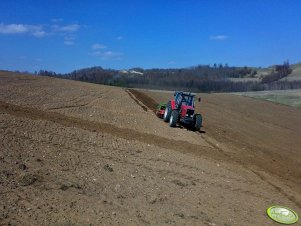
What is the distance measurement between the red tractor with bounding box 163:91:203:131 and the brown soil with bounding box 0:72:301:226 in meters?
1.34

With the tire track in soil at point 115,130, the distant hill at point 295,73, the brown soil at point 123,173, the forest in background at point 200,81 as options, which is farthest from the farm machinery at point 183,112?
the distant hill at point 295,73

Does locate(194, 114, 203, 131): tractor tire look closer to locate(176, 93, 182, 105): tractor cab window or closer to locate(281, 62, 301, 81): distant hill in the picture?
locate(176, 93, 182, 105): tractor cab window

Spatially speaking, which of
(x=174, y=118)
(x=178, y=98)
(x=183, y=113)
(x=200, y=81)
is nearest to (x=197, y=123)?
(x=183, y=113)

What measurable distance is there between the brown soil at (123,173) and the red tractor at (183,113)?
4.40 ft

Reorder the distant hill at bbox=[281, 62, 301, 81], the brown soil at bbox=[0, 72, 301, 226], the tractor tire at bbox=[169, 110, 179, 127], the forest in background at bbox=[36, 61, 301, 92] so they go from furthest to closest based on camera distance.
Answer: the distant hill at bbox=[281, 62, 301, 81], the forest in background at bbox=[36, 61, 301, 92], the tractor tire at bbox=[169, 110, 179, 127], the brown soil at bbox=[0, 72, 301, 226]

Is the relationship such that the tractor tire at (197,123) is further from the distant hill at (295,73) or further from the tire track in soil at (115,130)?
the distant hill at (295,73)

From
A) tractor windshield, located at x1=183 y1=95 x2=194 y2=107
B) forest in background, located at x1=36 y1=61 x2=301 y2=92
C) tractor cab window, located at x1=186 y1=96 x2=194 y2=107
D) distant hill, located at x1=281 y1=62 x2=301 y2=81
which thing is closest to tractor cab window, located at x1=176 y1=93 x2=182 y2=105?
tractor windshield, located at x1=183 y1=95 x2=194 y2=107

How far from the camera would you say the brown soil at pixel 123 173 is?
9.68m

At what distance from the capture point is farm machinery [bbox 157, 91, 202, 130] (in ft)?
75.4

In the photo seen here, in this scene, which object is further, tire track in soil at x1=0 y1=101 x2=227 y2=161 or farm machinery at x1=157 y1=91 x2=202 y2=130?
farm machinery at x1=157 y1=91 x2=202 y2=130

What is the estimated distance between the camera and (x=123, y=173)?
1220 cm

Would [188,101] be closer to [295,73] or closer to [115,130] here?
[115,130]

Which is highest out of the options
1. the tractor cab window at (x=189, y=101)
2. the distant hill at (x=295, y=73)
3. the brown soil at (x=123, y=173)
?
the distant hill at (x=295, y=73)

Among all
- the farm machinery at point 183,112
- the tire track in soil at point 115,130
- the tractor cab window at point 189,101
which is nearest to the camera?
the tire track in soil at point 115,130
